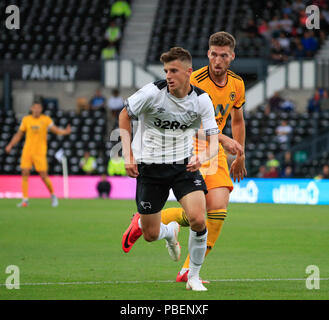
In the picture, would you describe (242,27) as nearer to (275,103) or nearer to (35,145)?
(275,103)

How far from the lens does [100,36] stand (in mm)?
32531

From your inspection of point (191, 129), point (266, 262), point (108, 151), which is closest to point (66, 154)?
point (108, 151)

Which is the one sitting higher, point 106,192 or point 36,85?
point 36,85

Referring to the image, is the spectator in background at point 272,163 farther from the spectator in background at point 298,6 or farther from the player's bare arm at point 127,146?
the player's bare arm at point 127,146

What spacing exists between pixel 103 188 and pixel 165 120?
58.1 ft

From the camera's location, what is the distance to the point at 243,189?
24188 millimetres

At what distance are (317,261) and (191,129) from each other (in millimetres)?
Answer: 2978

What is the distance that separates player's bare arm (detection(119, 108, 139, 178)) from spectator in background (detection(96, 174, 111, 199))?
1754 centimetres

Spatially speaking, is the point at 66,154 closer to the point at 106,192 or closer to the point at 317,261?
the point at 106,192

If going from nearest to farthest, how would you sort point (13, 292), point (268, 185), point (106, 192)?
point (13, 292)
point (268, 185)
point (106, 192)

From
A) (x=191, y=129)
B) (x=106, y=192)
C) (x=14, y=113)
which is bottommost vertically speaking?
(x=106, y=192)

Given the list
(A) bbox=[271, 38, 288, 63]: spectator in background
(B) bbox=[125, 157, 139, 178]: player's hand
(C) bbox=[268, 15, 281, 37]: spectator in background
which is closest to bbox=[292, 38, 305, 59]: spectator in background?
(A) bbox=[271, 38, 288, 63]: spectator in background

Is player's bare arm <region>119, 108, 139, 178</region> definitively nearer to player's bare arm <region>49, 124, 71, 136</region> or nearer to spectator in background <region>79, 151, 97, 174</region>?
player's bare arm <region>49, 124, 71, 136</region>

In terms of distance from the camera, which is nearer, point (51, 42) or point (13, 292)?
point (13, 292)
